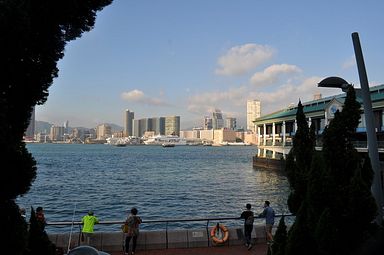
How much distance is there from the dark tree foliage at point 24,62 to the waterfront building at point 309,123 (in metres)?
43.0

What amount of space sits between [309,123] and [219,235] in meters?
52.0

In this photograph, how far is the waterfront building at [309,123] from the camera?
50.6 metres

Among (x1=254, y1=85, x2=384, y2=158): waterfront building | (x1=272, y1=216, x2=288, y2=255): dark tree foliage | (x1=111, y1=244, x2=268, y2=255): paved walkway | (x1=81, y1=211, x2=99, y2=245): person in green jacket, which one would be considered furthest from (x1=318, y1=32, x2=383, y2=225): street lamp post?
(x1=254, y1=85, x2=384, y2=158): waterfront building

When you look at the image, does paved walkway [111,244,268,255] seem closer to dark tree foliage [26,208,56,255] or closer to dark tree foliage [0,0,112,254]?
dark tree foliage [26,208,56,255]

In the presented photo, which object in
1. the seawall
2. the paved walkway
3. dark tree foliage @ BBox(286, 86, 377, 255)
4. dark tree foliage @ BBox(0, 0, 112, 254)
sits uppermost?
dark tree foliage @ BBox(0, 0, 112, 254)

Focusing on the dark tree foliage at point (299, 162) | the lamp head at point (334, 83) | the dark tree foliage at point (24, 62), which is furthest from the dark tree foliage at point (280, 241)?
the dark tree foliage at point (24, 62)

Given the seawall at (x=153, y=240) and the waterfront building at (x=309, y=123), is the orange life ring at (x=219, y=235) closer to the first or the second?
the seawall at (x=153, y=240)

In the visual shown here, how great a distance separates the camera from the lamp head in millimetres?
7133

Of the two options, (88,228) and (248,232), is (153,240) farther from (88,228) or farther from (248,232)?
(248,232)

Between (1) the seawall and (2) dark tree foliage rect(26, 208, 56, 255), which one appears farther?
(1) the seawall

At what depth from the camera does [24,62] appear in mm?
4664

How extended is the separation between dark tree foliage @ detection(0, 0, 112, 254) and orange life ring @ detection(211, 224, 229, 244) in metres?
8.74

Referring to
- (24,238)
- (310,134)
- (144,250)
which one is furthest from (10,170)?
(144,250)

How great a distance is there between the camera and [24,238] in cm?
429
